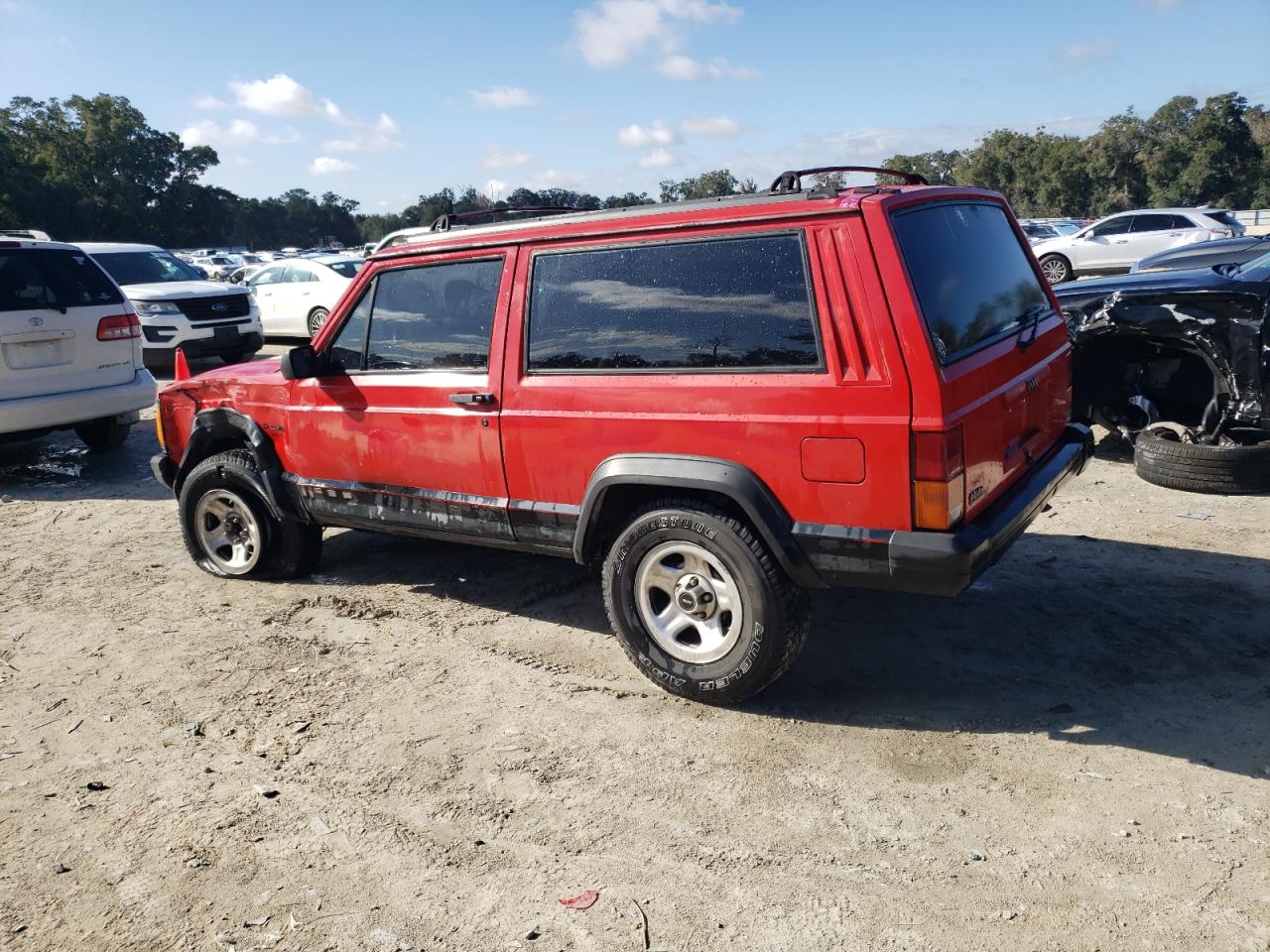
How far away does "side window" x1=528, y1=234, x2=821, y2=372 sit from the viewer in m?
3.40

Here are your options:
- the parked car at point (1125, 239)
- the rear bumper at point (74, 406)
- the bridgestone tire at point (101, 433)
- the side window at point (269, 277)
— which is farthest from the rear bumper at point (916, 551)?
the parked car at point (1125, 239)

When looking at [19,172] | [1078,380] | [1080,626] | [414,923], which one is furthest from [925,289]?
[19,172]

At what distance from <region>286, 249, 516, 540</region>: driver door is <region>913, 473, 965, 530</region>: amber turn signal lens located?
1842 mm

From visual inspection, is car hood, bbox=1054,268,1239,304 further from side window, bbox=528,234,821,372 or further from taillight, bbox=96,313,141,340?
taillight, bbox=96,313,141,340

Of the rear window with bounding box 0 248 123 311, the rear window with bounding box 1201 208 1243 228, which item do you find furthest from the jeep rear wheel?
the rear window with bounding box 0 248 123 311

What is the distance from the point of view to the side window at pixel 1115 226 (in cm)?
1950

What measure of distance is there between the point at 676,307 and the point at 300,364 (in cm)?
200

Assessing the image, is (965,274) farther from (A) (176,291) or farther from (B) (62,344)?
(A) (176,291)

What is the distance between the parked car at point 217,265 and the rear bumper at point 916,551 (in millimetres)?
35168

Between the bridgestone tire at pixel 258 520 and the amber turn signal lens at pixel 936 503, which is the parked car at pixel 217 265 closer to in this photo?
the bridgestone tire at pixel 258 520

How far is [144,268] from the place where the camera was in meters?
13.6

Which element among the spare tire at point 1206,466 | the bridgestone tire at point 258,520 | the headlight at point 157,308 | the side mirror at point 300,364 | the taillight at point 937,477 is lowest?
the spare tire at point 1206,466

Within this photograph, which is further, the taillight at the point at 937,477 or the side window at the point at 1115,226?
the side window at the point at 1115,226

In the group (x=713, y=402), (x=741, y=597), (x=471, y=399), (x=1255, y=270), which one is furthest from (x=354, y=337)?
(x=1255, y=270)
